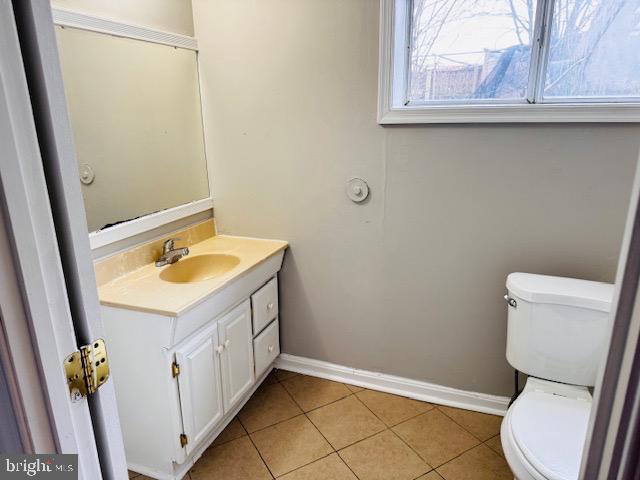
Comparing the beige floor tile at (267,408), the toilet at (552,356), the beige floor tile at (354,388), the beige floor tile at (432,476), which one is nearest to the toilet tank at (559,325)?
the toilet at (552,356)

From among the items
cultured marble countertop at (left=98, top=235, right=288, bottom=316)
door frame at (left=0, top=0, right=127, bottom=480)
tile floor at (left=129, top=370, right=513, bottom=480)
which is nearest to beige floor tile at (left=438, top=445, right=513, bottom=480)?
tile floor at (left=129, top=370, right=513, bottom=480)

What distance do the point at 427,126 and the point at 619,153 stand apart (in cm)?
75

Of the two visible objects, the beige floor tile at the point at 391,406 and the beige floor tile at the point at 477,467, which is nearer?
the beige floor tile at the point at 477,467

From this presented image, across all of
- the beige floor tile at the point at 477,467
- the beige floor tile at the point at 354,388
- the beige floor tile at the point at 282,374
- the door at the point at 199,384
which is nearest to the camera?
the door at the point at 199,384

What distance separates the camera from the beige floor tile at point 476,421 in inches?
80.6

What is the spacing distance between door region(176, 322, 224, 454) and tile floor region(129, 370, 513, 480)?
0.19 meters

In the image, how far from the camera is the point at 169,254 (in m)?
2.06

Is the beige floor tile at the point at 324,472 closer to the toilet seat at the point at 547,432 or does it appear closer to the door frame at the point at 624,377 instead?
the toilet seat at the point at 547,432

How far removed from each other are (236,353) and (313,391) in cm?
57

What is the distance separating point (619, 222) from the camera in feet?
5.88

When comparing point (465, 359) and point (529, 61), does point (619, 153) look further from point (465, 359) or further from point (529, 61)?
point (465, 359)

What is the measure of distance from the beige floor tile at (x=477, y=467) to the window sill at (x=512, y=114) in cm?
144

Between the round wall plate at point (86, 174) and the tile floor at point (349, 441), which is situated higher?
the round wall plate at point (86, 174)

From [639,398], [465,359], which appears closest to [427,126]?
[465,359]
